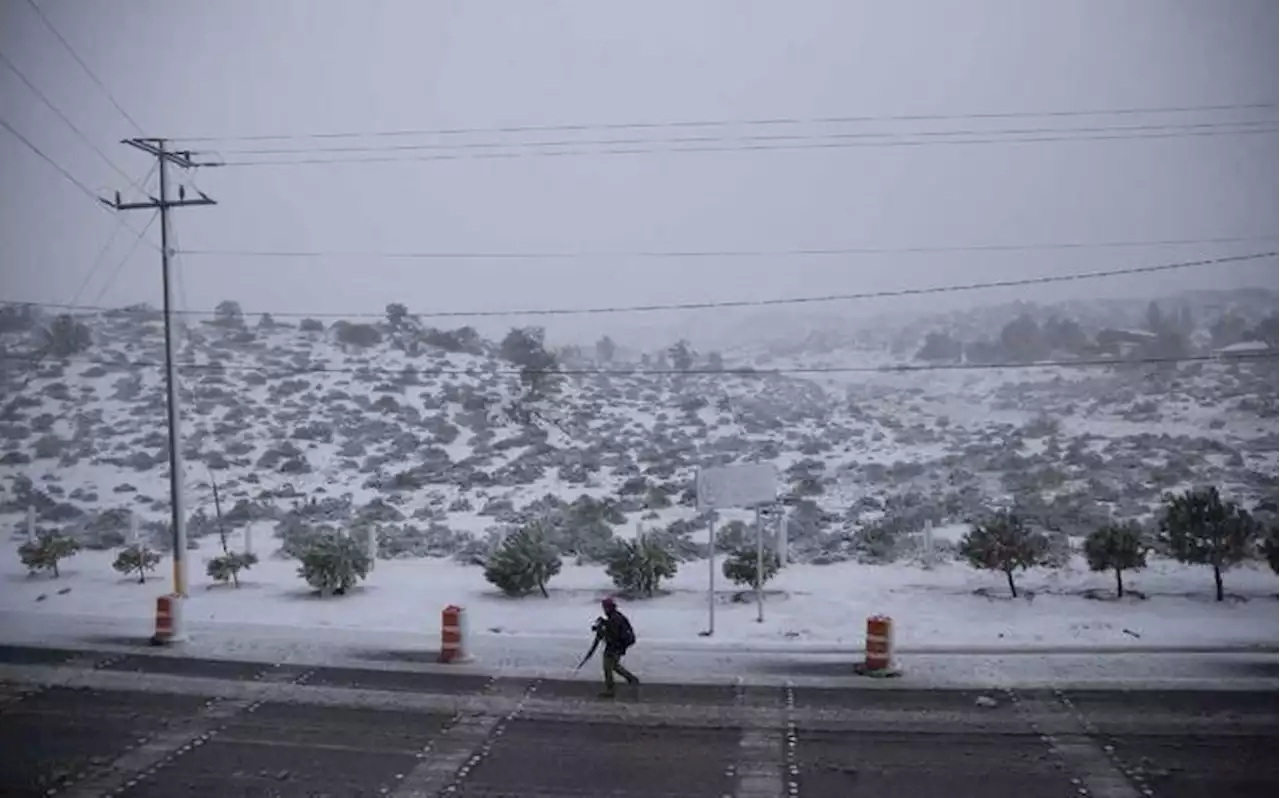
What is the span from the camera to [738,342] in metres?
59.6

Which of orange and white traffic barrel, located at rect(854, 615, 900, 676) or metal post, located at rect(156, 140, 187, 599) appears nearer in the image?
orange and white traffic barrel, located at rect(854, 615, 900, 676)

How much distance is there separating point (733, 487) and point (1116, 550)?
6.96 meters

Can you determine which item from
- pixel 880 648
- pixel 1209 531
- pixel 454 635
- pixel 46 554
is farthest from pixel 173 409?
pixel 1209 531

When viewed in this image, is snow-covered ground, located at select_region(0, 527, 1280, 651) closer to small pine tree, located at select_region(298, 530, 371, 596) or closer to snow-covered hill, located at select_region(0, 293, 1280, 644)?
snow-covered hill, located at select_region(0, 293, 1280, 644)

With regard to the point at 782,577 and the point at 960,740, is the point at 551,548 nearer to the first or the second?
the point at 782,577

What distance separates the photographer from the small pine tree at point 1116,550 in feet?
53.4

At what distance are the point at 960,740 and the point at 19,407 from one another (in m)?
37.6

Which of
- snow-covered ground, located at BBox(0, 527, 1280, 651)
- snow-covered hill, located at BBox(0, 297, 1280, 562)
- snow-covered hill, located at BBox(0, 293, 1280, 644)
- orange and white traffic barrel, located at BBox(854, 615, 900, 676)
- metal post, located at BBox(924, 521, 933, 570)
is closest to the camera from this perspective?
orange and white traffic barrel, located at BBox(854, 615, 900, 676)

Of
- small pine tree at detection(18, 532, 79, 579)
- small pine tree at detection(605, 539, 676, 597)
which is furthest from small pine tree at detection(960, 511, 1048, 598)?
small pine tree at detection(18, 532, 79, 579)

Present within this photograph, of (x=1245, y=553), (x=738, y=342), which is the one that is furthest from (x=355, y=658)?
(x=738, y=342)

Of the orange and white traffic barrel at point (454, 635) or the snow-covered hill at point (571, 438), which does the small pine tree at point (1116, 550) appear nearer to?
the snow-covered hill at point (571, 438)

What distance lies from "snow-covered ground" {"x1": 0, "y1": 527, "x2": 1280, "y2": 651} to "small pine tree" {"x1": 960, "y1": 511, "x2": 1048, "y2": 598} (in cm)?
62

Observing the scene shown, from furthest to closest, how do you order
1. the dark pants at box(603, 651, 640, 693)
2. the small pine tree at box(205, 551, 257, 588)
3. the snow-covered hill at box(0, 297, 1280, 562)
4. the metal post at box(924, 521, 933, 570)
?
1. the snow-covered hill at box(0, 297, 1280, 562)
2. the metal post at box(924, 521, 933, 570)
3. the small pine tree at box(205, 551, 257, 588)
4. the dark pants at box(603, 651, 640, 693)

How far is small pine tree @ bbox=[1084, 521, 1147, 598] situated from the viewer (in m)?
16.3
